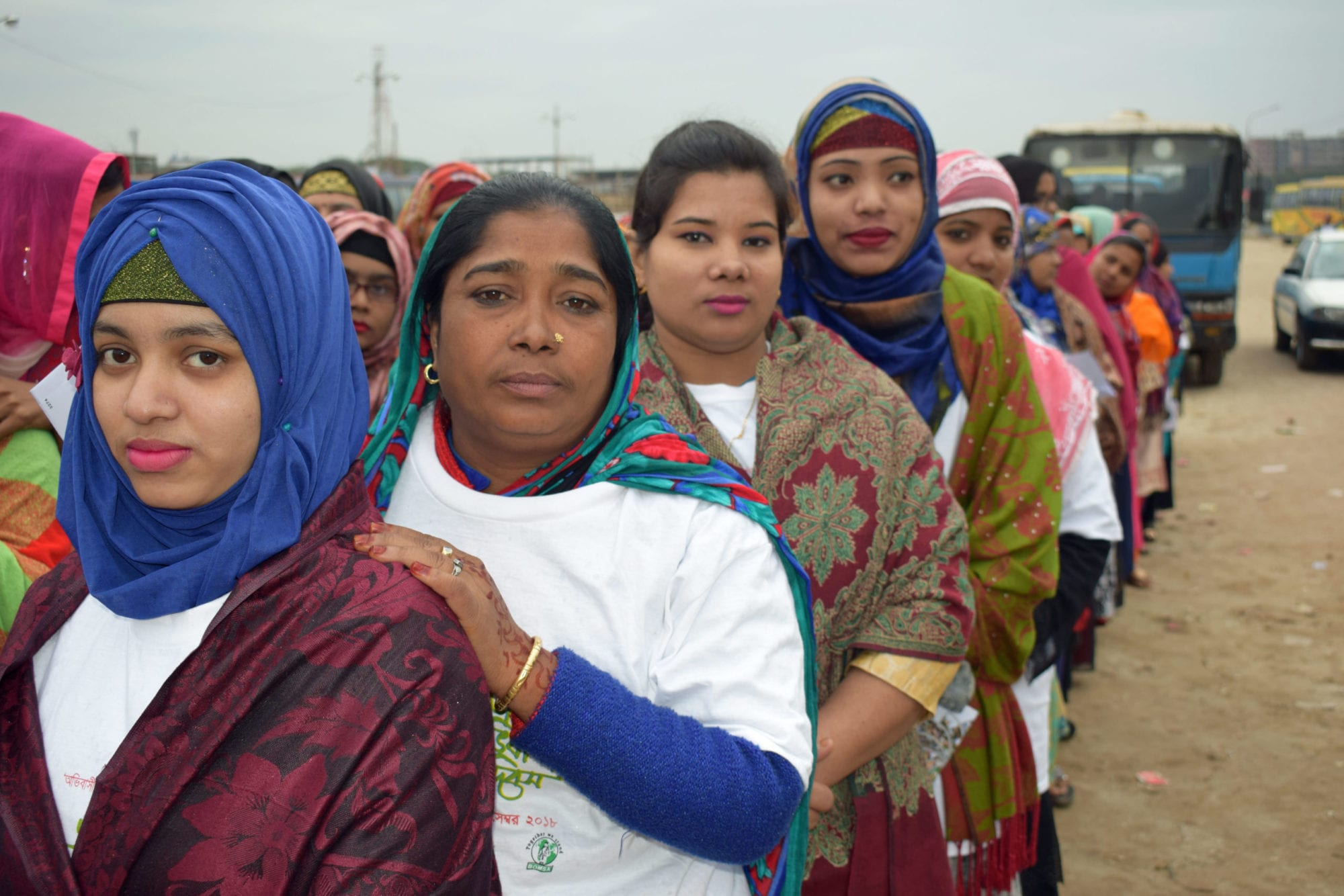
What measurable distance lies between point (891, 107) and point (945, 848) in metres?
1.66

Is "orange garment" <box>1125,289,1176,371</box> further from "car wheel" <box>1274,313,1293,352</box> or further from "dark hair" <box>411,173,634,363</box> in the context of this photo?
"car wheel" <box>1274,313,1293,352</box>

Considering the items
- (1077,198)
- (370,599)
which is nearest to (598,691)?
(370,599)

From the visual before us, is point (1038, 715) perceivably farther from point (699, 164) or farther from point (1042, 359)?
point (699, 164)

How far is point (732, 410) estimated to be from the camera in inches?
79.2

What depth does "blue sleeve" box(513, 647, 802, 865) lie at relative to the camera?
129 cm

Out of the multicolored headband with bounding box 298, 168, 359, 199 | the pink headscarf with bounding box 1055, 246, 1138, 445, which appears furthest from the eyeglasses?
the pink headscarf with bounding box 1055, 246, 1138, 445

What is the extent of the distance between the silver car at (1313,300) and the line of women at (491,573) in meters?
14.6

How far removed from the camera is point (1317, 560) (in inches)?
278

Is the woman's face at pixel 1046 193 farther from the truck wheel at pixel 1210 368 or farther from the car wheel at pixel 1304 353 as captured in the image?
the car wheel at pixel 1304 353

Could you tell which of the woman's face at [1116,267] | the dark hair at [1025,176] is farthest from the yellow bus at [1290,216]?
the dark hair at [1025,176]

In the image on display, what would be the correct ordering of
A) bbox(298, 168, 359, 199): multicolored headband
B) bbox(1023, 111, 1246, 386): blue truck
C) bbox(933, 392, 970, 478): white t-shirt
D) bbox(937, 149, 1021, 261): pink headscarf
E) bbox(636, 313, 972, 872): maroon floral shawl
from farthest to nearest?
bbox(1023, 111, 1246, 386): blue truck, bbox(298, 168, 359, 199): multicolored headband, bbox(937, 149, 1021, 261): pink headscarf, bbox(933, 392, 970, 478): white t-shirt, bbox(636, 313, 972, 872): maroon floral shawl

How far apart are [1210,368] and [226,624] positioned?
48.4 feet

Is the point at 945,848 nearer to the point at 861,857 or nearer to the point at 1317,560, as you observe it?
the point at 861,857

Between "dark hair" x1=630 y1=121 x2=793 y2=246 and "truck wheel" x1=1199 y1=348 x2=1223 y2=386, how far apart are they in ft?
43.9
